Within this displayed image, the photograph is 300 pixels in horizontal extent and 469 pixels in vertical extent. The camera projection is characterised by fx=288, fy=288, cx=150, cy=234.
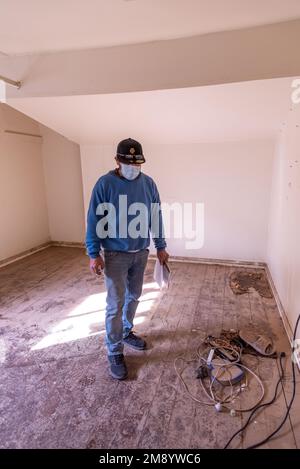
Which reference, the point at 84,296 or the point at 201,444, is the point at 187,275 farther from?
the point at 201,444

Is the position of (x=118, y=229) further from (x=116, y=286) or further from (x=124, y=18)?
(x=124, y=18)

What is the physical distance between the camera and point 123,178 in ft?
5.90

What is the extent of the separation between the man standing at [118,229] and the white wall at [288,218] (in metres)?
1.17

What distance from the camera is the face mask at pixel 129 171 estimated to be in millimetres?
1762

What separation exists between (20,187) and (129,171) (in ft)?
9.84

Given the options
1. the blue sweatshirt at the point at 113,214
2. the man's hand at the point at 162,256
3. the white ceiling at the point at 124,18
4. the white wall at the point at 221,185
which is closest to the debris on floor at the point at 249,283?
the white wall at the point at 221,185

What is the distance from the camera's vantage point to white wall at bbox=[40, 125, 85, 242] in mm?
4457

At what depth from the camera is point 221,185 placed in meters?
3.71

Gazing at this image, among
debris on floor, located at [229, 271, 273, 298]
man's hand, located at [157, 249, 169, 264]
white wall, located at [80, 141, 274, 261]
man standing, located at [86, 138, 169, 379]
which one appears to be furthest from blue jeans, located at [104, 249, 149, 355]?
white wall, located at [80, 141, 274, 261]

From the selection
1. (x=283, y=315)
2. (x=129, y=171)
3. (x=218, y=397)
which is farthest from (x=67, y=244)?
(x=218, y=397)

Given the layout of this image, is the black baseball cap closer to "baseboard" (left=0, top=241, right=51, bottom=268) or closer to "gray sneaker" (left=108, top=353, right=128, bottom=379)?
"gray sneaker" (left=108, top=353, right=128, bottom=379)

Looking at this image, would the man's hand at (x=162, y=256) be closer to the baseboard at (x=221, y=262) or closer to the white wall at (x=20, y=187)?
the baseboard at (x=221, y=262)
